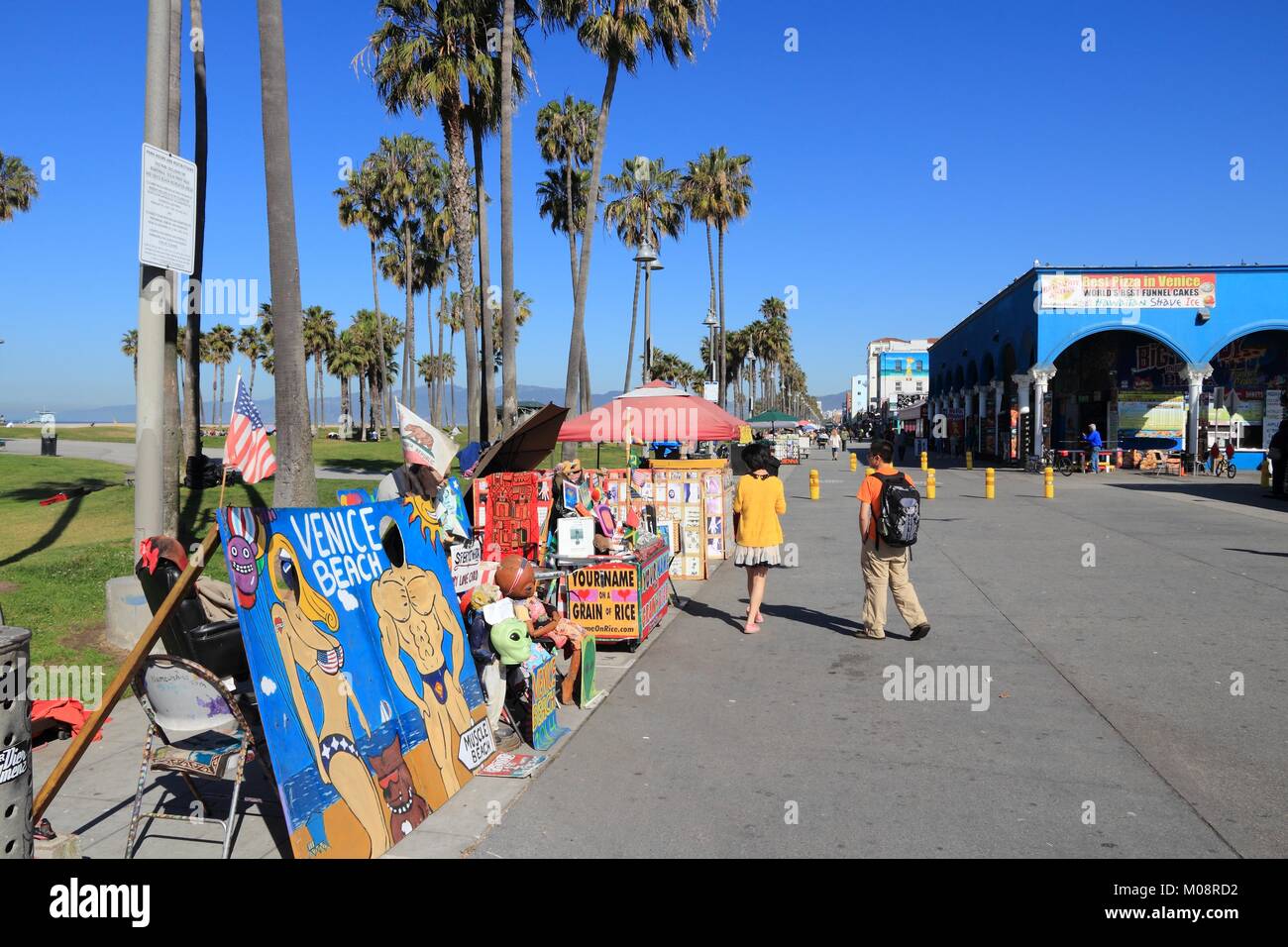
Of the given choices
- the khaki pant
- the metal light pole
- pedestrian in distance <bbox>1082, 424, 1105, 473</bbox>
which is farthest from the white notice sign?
pedestrian in distance <bbox>1082, 424, 1105, 473</bbox>

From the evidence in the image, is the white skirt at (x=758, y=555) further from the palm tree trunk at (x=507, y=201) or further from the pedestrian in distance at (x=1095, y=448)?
the pedestrian in distance at (x=1095, y=448)

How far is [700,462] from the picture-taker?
13695mm

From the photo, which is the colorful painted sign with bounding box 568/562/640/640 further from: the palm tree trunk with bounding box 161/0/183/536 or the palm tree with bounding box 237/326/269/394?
the palm tree with bounding box 237/326/269/394

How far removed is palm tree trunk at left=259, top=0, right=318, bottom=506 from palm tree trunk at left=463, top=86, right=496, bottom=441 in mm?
13070

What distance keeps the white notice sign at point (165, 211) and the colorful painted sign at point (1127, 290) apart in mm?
35362

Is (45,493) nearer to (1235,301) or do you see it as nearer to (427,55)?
(427,55)

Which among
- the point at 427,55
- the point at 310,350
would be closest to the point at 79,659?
the point at 427,55

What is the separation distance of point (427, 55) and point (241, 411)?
64.7ft

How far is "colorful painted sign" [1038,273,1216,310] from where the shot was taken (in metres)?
35.1

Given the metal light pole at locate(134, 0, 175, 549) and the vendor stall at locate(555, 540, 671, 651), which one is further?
the vendor stall at locate(555, 540, 671, 651)

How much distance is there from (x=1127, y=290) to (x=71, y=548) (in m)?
36.6

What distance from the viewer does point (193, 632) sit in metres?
4.82

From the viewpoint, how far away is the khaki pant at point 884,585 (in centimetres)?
837

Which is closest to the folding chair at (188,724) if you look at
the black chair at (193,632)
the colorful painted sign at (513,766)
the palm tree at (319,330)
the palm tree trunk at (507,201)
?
the black chair at (193,632)
